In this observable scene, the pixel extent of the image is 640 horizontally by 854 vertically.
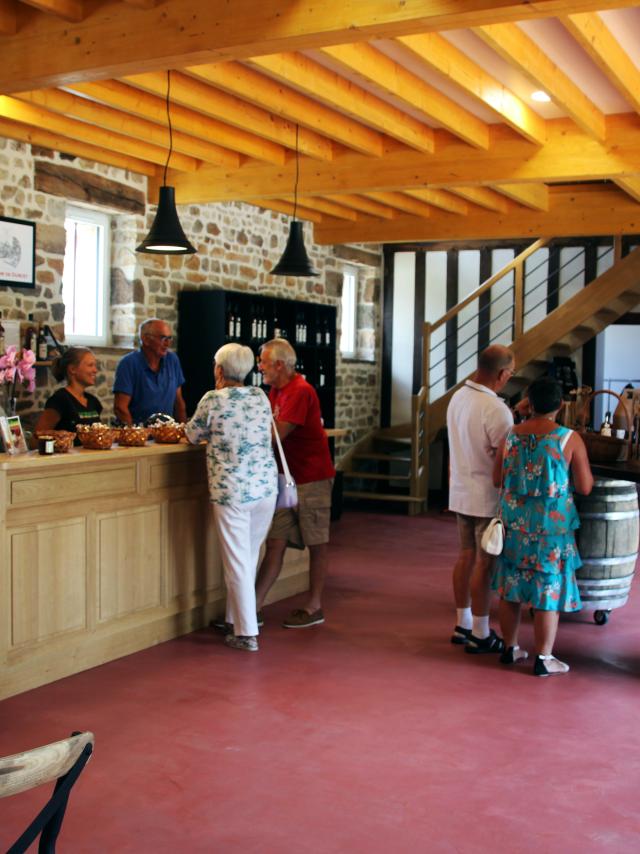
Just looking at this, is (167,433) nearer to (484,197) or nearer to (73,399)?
(73,399)

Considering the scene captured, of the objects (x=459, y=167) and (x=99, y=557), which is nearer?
(x=99, y=557)

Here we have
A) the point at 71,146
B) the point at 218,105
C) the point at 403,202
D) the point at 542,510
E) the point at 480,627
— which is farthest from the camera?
the point at 403,202

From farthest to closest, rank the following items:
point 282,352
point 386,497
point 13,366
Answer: point 386,497 < point 282,352 < point 13,366

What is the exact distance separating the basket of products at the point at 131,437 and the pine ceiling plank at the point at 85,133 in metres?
2.50

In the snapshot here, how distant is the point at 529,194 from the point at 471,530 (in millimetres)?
4951

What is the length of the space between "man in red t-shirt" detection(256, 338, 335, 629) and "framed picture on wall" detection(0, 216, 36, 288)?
2504 mm

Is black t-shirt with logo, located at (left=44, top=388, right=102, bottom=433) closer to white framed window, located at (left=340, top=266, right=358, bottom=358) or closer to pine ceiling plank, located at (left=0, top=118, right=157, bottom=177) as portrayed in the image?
pine ceiling plank, located at (left=0, top=118, right=157, bottom=177)

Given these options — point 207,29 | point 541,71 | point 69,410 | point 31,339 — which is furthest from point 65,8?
point 31,339

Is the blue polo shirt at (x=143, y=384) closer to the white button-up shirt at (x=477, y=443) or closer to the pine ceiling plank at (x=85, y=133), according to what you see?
the pine ceiling plank at (x=85, y=133)

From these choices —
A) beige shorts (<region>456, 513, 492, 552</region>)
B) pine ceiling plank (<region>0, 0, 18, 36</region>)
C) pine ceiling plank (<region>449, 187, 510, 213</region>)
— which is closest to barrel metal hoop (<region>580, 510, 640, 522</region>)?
beige shorts (<region>456, 513, 492, 552</region>)

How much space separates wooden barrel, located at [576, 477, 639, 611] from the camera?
555 centimetres

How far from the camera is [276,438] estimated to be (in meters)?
5.71

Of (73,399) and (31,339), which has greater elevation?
(31,339)

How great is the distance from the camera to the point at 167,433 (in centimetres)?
570
